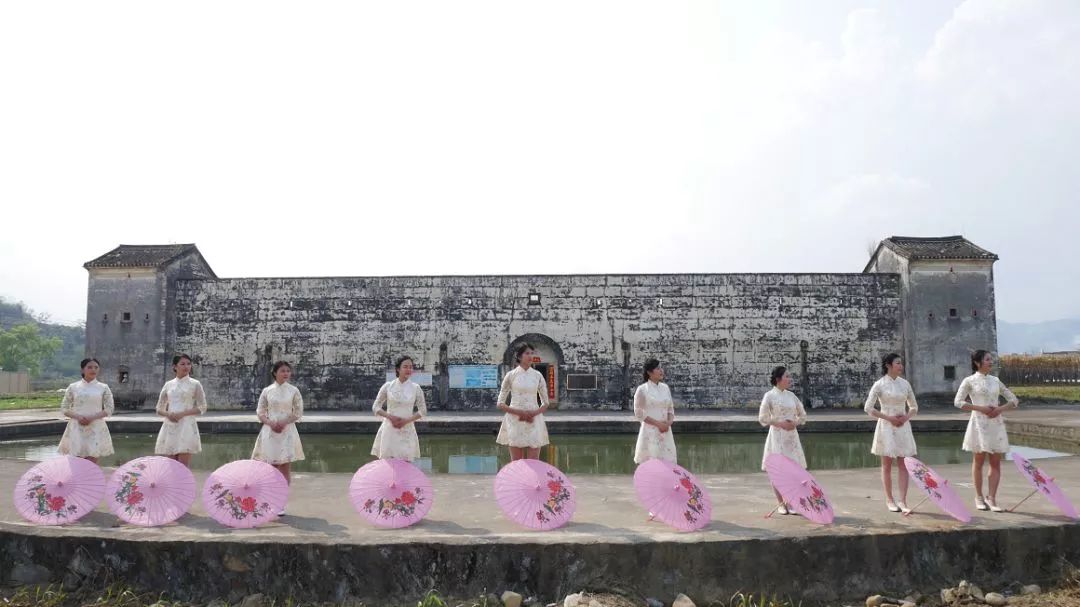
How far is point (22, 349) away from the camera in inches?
1972

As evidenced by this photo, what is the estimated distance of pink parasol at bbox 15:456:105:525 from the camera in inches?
183

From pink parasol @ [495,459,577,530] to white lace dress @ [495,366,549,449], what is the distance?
819mm

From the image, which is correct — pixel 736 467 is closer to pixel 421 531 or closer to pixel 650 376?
pixel 650 376

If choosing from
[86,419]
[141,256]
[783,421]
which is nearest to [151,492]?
[86,419]

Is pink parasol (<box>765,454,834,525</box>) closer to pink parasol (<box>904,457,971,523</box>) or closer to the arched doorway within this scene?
pink parasol (<box>904,457,971,523</box>)

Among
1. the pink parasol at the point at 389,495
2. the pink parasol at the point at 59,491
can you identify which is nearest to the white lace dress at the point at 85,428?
the pink parasol at the point at 59,491

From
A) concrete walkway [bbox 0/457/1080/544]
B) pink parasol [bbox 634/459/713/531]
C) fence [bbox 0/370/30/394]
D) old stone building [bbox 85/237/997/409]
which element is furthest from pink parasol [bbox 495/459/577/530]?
fence [bbox 0/370/30/394]

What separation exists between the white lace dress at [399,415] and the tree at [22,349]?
55196 mm

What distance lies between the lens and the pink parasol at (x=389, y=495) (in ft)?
15.1

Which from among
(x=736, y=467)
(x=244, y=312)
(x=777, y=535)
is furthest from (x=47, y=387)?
(x=777, y=535)

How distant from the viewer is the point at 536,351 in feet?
61.0

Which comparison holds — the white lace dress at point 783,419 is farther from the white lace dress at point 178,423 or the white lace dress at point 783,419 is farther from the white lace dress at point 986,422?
the white lace dress at point 178,423

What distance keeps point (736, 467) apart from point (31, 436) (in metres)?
12.9

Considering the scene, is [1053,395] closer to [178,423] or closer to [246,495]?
[246,495]
